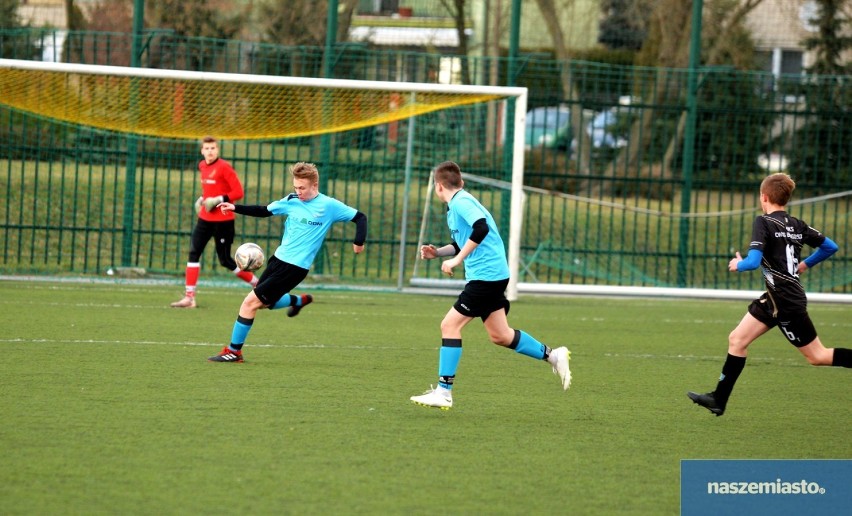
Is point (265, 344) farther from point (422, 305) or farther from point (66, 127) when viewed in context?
point (66, 127)

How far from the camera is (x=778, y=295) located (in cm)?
719

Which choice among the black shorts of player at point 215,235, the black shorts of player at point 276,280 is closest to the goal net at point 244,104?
the black shorts of player at point 215,235

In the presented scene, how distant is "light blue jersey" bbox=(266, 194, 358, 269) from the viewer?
8.94 metres

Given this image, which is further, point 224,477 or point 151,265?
point 151,265

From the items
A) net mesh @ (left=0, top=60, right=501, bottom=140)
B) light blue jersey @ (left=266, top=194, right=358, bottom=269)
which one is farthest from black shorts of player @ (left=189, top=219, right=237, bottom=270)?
light blue jersey @ (left=266, top=194, right=358, bottom=269)

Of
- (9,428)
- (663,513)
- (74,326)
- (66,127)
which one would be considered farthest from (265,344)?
(66,127)

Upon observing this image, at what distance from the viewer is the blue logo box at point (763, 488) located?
16.9 feet

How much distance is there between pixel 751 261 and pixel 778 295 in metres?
0.51

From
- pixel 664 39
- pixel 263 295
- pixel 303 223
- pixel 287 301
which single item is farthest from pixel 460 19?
pixel 263 295

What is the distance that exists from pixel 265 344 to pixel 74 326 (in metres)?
1.88

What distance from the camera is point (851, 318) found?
14.0 m

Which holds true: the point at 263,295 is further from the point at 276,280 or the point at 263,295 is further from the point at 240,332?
the point at 240,332

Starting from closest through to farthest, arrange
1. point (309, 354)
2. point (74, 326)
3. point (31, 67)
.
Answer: point (309, 354)
point (74, 326)
point (31, 67)

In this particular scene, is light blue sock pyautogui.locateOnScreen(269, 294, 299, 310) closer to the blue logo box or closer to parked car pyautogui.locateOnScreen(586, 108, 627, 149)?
the blue logo box
